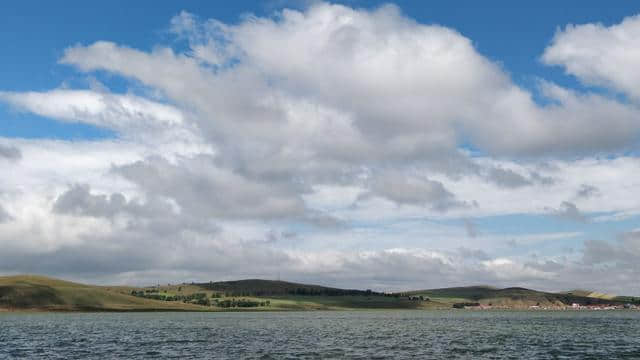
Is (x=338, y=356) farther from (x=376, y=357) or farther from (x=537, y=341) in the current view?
(x=537, y=341)

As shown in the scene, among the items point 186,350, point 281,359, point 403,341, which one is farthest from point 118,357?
point 403,341

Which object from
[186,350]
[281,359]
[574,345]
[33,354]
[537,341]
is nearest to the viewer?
[281,359]

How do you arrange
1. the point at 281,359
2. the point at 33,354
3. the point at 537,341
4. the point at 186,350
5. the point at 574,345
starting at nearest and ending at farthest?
the point at 281,359
the point at 33,354
the point at 186,350
the point at 574,345
the point at 537,341

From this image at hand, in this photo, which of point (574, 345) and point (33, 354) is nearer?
point (33, 354)

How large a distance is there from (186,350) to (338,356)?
3027 centimetres

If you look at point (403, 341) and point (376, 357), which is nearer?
point (376, 357)

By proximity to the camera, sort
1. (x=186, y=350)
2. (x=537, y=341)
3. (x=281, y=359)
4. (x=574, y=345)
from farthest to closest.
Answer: (x=537, y=341) → (x=574, y=345) → (x=186, y=350) → (x=281, y=359)

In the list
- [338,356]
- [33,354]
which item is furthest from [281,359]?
[33,354]

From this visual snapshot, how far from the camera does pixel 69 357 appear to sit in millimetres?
106812

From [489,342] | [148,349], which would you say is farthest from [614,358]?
[148,349]

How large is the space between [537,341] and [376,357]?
55099mm

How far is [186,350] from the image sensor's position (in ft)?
395

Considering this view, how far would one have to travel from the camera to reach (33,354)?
369ft

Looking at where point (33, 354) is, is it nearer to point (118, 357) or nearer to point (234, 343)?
point (118, 357)
